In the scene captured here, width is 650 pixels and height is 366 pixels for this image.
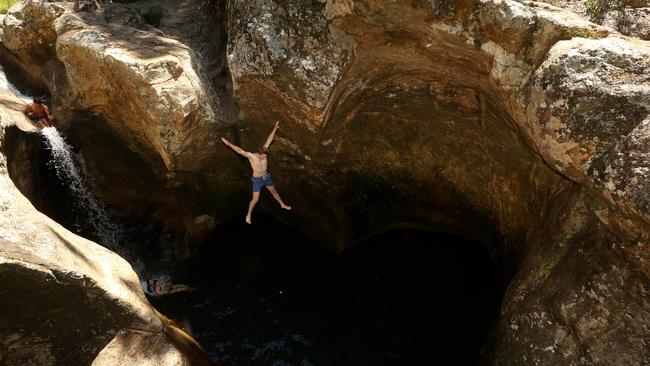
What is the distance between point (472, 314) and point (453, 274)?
1164mm

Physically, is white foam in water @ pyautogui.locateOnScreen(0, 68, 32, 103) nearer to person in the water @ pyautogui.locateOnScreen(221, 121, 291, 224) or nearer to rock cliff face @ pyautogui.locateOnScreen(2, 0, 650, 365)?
rock cliff face @ pyautogui.locateOnScreen(2, 0, 650, 365)

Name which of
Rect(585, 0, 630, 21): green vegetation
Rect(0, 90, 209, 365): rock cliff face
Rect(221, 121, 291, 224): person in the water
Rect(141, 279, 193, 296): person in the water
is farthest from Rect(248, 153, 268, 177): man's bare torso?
Rect(585, 0, 630, 21): green vegetation

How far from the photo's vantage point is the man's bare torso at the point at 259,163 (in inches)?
352

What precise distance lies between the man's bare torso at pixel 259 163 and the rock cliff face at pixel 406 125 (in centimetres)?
61

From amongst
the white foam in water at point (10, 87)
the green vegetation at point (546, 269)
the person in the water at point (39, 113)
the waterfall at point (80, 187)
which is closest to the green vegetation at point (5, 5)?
the white foam in water at point (10, 87)

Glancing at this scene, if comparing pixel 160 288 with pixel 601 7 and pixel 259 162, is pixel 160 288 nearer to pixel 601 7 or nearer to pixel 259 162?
pixel 259 162

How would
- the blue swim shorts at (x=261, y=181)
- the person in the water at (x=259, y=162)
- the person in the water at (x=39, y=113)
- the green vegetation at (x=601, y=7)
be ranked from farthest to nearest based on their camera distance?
1. the person in the water at (x=39, y=113)
2. the blue swim shorts at (x=261, y=181)
3. the person in the water at (x=259, y=162)
4. the green vegetation at (x=601, y=7)

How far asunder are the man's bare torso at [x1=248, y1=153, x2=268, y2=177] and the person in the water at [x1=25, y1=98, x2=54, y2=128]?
4.66 metres

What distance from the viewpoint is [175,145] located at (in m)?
8.55

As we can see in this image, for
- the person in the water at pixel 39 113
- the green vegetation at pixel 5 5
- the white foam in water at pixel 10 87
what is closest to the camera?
the person in the water at pixel 39 113

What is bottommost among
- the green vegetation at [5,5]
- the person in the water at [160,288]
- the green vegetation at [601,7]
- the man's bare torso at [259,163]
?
the person in the water at [160,288]

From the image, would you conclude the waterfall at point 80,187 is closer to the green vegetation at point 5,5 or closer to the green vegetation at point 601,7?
the green vegetation at point 5,5

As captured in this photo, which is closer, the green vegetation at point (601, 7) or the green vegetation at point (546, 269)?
the green vegetation at point (601, 7)

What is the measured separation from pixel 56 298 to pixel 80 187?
543cm
